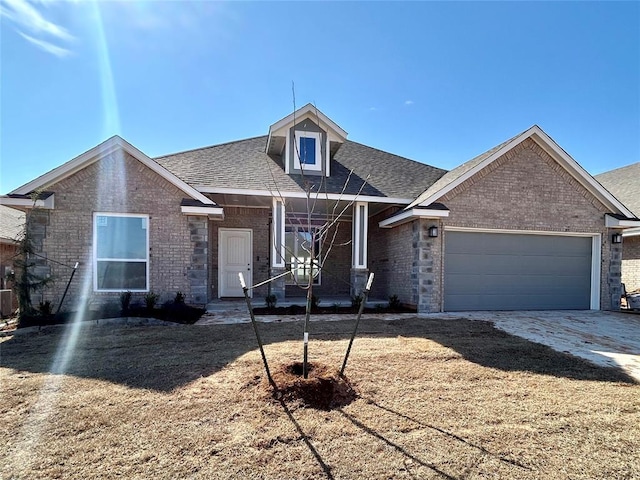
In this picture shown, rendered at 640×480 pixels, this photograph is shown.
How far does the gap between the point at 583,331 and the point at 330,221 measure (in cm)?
613

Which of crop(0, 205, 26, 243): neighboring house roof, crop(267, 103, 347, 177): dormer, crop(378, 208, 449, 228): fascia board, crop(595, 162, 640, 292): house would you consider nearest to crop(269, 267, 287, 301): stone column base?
crop(267, 103, 347, 177): dormer

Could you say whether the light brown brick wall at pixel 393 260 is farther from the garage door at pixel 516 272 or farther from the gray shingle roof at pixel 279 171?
the gray shingle roof at pixel 279 171

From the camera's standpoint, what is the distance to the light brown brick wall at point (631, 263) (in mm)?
12484

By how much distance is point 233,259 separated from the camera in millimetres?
11352

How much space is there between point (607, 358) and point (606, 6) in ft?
27.7

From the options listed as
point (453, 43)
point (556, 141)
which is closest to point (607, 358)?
point (556, 141)

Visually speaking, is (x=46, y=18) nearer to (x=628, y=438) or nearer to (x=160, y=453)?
(x=160, y=453)

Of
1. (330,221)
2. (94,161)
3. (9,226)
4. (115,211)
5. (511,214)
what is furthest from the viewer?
(9,226)

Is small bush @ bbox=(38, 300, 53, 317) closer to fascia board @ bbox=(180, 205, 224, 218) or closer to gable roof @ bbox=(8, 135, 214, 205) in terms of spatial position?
gable roof @ bbox=(8, 135, 214, 205)

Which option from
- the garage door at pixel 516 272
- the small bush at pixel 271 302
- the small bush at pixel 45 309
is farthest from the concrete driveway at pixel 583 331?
the small bush at pixel 45 309

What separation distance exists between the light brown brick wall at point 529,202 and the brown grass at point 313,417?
16.0ft

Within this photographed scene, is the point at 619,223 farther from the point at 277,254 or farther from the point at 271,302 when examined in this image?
the point at 271,302

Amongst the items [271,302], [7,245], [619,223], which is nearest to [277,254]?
[271,302]

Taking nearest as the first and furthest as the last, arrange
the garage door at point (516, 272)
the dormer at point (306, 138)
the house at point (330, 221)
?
the house at point (330, 221) → the garage door at point (516, 272) → the dormer at point (306, 138)
